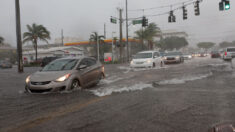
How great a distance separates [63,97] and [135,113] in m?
2.86

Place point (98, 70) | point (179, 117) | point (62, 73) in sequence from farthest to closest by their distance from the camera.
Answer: point (98, 70), point (62, 73), point (179, 117)

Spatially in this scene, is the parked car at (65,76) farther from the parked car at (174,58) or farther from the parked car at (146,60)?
the parked car at (174,58)

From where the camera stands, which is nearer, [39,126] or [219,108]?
[39,126]

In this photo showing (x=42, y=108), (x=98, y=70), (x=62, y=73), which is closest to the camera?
(x=42, y=108)

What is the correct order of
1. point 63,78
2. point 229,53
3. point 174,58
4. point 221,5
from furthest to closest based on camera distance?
point 174,58 < point 229,53 < point 221,5 < point 63,78

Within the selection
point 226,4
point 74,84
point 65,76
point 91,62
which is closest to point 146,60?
point 226,4

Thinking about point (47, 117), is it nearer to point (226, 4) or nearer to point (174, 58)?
point (226, 4)

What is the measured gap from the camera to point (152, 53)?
718 inches

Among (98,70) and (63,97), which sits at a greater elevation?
(98,70)

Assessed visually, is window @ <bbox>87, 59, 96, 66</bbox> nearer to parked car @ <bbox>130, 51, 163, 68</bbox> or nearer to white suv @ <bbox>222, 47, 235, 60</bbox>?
parked car @ <bbox>130, 51, 163, 68</bbox>

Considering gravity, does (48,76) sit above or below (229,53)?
below

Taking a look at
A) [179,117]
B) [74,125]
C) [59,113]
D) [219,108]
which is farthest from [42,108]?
[219,108]

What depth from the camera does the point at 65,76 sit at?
6953 mm

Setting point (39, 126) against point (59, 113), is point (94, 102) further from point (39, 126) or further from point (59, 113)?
point (39, 126)
